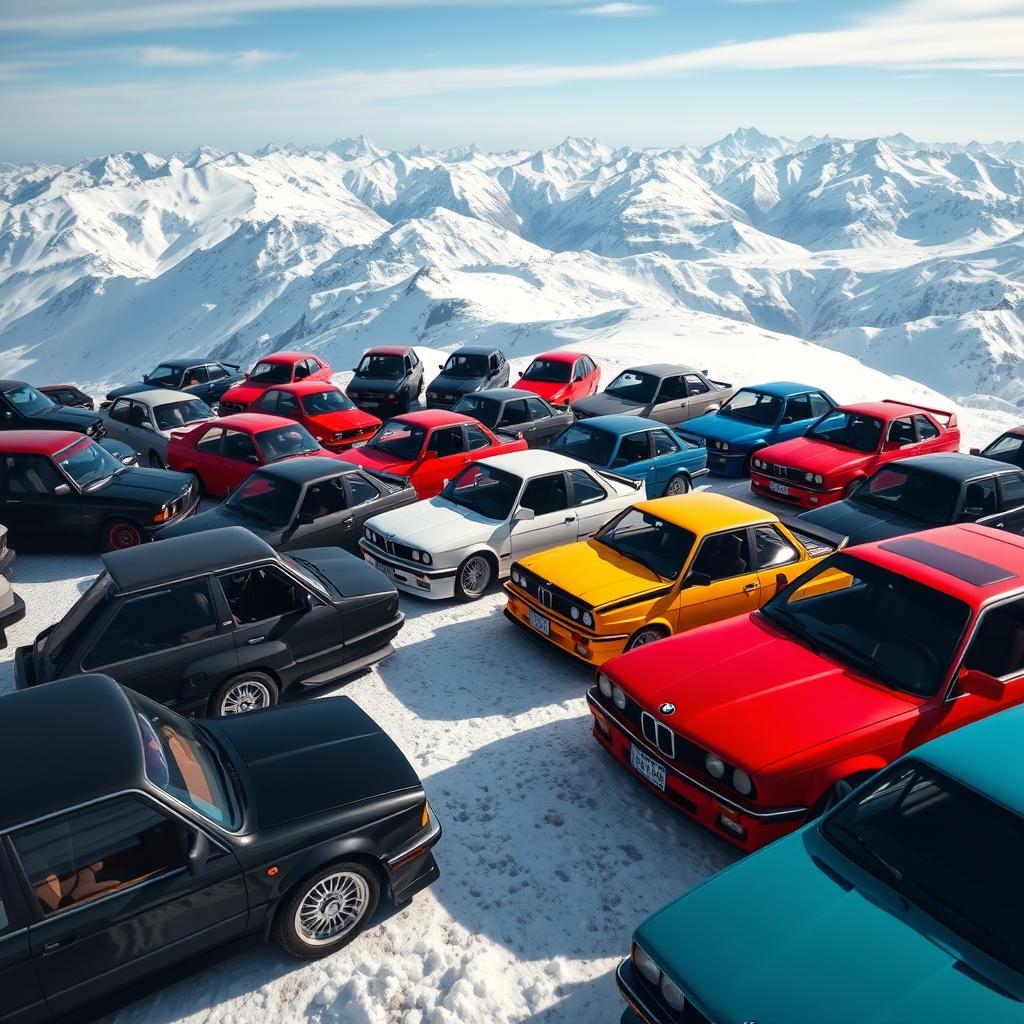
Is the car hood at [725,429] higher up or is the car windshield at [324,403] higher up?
the car windshield at [324,403]

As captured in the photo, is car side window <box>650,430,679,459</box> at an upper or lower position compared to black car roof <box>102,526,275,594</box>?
lower

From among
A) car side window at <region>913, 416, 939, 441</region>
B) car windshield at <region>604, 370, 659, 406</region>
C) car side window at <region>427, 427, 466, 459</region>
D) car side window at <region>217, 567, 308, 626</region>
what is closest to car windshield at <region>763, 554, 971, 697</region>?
car side window at <region>217, 567, 308, 626</region>

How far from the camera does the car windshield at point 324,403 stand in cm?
1628

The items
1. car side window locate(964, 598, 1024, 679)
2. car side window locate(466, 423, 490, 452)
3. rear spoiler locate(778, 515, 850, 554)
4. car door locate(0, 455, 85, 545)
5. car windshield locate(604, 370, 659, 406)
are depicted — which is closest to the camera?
car side window locate(964, 598, 1024, 679)

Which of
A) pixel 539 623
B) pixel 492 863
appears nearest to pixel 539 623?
pixel 539 623

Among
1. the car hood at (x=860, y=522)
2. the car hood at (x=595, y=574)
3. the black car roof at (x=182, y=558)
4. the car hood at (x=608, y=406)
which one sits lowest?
the car hood at (x=608, y=406)

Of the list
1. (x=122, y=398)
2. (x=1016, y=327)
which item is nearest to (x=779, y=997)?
(x=122, y=398)

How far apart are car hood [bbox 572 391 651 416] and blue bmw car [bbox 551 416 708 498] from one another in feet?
9.50

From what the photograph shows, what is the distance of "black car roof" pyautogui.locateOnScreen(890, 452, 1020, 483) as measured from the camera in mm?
10477

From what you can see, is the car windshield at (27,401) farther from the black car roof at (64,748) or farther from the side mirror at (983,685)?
the side mirror at (983,685)

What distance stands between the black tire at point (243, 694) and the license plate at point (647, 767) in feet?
10.1

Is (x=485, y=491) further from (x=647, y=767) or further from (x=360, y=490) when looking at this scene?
(x=647, y=767)

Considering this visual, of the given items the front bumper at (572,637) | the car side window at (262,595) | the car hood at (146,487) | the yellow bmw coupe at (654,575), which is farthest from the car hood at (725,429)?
the car side window at (262,595)

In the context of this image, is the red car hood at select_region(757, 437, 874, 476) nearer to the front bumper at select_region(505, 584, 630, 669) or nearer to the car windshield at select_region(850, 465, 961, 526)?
the car windshield at select_region(850, 465, 961, 526)
